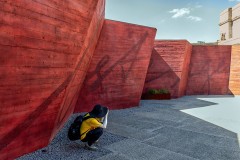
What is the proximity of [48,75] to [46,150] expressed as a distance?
179 centimetres

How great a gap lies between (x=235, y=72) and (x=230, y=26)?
1060 inches

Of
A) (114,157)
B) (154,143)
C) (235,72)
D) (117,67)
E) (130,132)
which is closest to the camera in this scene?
(114,157)

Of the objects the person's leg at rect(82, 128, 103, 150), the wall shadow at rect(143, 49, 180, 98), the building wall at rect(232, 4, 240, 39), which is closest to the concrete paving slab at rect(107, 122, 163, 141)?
the person's leg at rect(82, 128, 103, 150)

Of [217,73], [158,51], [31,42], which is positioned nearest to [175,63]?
[158,51]

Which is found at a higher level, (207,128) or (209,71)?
(209,71)

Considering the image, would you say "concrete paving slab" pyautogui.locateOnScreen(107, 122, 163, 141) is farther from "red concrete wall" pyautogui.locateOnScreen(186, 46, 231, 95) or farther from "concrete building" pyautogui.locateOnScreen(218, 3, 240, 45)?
"concrete building" pyautogui.locateOnScreen(218, 3, 240, 45)

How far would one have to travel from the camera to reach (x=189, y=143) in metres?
5.98

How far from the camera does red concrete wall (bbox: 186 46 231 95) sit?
2008 cm

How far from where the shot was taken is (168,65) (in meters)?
17.3

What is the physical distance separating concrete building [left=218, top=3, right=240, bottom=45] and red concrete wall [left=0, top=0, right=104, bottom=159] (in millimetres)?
39953

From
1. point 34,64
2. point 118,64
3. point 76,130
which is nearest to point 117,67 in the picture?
point 118,64

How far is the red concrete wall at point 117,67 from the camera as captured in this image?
10398 millimetres

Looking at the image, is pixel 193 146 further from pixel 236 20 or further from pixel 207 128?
pixel 236 20

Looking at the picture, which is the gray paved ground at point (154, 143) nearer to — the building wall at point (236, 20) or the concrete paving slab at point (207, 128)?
the concrete paving slab at point (207, 128)
